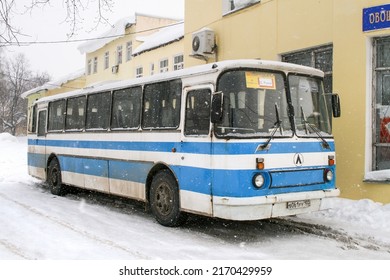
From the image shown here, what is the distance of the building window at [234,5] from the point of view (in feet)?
48.2

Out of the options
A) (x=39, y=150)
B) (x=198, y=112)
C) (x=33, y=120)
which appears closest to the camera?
(x=198, y=112)

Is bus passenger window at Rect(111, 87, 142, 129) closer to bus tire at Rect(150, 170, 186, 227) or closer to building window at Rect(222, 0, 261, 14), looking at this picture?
bus tire at Rect(150, 170, 186, 227)

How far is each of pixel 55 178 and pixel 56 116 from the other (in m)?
1.73

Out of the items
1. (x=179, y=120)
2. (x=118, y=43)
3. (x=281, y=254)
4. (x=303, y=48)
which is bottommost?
(x=281, y=254)

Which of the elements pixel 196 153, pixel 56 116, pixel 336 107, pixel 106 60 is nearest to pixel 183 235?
pixel 196 153

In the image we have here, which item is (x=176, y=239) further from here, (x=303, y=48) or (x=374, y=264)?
(x=303, y=48)

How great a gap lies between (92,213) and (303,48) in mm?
6564

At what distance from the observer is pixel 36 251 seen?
681 cm

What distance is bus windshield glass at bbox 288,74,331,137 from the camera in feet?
26.2

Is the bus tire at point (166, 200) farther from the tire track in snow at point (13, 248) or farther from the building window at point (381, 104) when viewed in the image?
the building window at point (381, 104)

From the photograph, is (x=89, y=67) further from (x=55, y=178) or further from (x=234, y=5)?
(x=55, y=178)

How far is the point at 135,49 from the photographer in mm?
33781

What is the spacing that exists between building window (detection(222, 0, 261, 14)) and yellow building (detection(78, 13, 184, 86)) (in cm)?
1042

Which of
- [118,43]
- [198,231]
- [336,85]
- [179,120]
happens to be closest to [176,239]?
[198,231]
